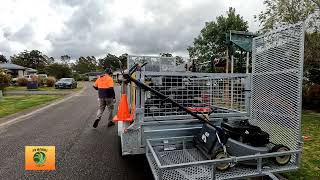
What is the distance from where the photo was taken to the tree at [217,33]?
91.9ft

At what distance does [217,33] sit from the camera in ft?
93.7

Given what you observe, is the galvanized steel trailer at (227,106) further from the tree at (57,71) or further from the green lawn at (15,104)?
the tree at (57,71)

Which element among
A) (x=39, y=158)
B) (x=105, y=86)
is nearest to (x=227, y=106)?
(x=39, y=158)

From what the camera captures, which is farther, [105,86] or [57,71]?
[57,71]

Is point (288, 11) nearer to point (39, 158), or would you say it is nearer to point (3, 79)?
point (39, 158)

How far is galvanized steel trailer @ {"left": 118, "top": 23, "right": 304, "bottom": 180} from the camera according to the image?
134 inches

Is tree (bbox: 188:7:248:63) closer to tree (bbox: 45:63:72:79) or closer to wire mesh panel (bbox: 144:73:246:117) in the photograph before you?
wire mesh panel (bbox: 144:73:246:117)

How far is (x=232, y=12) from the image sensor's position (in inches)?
1112

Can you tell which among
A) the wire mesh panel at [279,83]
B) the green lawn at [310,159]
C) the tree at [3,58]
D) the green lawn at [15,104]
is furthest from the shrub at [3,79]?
the tree at [3,58]

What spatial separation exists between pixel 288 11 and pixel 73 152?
37.3ft

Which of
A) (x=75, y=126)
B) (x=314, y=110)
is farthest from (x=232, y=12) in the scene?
(x=75, y=126)

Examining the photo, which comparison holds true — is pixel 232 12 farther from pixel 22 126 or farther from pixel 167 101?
pixel 167 101

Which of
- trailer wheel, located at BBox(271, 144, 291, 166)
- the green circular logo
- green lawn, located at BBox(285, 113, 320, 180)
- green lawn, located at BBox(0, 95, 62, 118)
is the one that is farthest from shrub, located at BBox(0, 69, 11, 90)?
trailer wheel, located at BBox(271, 144, 291, 166)

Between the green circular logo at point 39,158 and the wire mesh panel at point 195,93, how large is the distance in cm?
162
